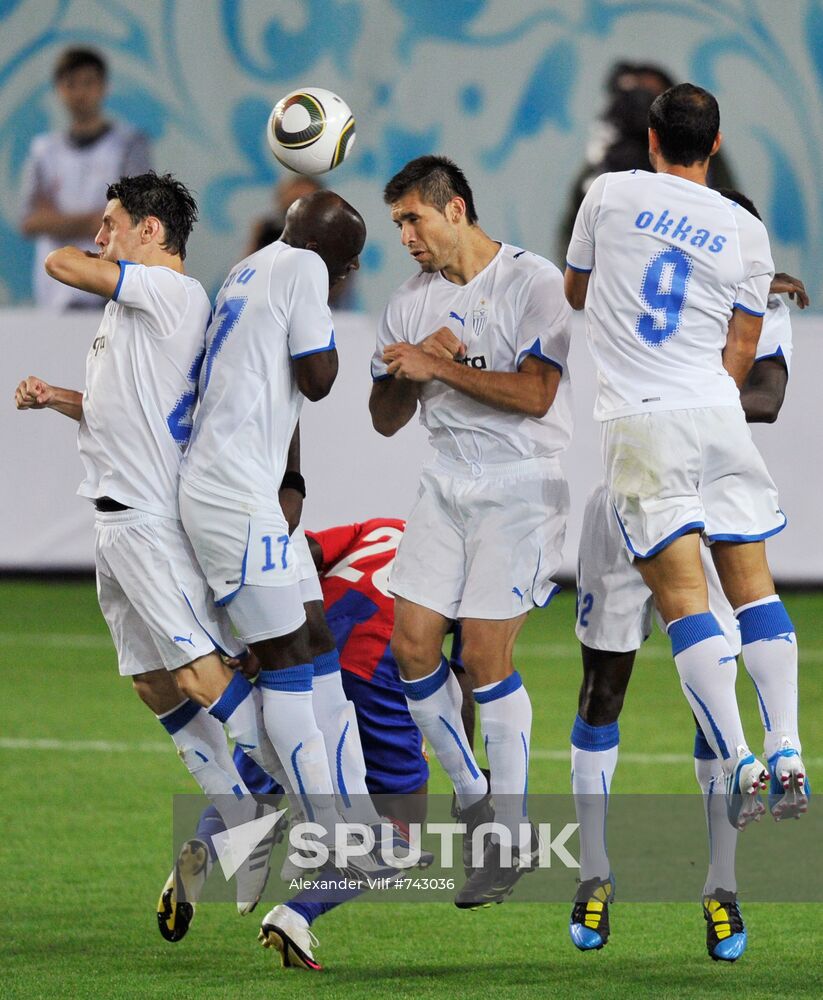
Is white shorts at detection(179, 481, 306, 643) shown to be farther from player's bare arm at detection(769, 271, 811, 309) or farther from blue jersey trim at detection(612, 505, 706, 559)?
player's bare arm at detection(769, 271, 811, 309)

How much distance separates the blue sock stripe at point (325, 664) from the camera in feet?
18.0

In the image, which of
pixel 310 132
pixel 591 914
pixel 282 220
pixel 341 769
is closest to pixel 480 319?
pixel 310 132

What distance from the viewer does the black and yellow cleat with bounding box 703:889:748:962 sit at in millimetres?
5082

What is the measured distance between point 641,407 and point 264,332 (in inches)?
43.8

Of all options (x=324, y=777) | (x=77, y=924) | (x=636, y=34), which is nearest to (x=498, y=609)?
(x=324, y=777)

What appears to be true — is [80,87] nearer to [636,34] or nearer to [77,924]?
[636,34]

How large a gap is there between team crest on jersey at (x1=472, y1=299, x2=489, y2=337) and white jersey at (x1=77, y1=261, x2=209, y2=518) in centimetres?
85

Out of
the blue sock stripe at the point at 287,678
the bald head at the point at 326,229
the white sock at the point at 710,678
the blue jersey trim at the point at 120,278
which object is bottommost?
the blue sock stripe at the point at 287,678

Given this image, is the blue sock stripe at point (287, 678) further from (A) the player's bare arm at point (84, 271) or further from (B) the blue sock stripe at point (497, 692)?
(A) the player's bare arm at point (84, 271)

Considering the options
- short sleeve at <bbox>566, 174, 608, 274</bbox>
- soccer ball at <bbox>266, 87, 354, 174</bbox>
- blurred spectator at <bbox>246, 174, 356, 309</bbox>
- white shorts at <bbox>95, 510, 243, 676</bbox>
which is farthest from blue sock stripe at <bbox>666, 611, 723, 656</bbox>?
blurred spectator at <bbox>246, 174, 356, 309</bbox>

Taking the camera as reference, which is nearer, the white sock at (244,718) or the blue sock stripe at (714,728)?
the blue sock stripe at (714,728)

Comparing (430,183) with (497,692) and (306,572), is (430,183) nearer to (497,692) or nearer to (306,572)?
(306,572)

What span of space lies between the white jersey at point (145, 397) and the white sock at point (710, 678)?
155 centimetres

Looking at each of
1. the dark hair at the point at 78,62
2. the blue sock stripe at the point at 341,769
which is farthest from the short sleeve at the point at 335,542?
the dark hair at the point at 78,62
